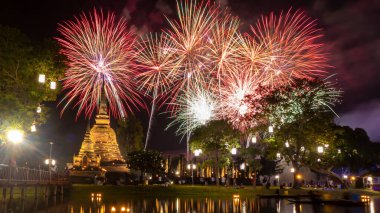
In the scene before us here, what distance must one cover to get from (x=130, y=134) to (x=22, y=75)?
167 feet

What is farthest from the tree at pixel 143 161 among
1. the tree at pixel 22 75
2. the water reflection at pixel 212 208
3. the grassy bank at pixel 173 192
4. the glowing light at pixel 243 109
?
the water reflection at pixel 212 208

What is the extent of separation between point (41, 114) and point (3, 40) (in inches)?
253

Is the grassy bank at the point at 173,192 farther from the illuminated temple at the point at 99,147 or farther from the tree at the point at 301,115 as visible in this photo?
the illuminated temple at the point at 99,147

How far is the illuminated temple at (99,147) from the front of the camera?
75938mm

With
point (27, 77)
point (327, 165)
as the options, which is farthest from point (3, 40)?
point (327, 165)

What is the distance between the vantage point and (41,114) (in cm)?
3180

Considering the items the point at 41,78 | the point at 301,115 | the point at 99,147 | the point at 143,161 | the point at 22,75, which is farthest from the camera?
the point at 99,147

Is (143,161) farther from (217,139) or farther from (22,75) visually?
(22,75)

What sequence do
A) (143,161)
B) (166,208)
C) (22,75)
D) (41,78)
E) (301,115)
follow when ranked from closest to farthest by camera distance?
1. (166,208)
2. (41,78)
3. (22,75)
4. (301,115)
5. (143,161)

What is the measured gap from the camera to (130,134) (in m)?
79.6

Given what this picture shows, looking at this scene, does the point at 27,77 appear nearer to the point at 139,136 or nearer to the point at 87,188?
the point at 87,188

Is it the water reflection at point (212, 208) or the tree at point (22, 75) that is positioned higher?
the tree at point (22, 75)

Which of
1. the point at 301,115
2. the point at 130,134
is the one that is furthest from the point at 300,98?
the point at 130,134

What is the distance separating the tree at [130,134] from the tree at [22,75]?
152 feet
